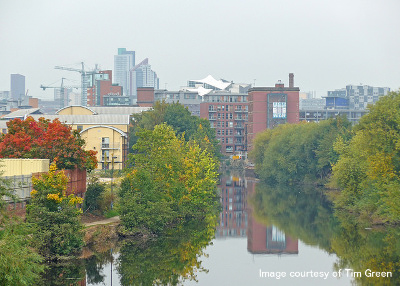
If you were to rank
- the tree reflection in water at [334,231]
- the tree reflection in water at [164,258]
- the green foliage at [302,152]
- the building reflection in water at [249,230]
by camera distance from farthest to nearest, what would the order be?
1. the green foliage at [302,152]
2. the building reflection in water at [249,230]
3. the tree reflection in water at [334,231]
4. the tree reflection in water at [164,258]

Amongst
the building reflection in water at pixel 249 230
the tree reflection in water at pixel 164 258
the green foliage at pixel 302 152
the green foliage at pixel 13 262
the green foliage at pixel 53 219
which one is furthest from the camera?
the green foliage at pixel 302 152

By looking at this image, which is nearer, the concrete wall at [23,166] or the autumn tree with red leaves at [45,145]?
the concrete wall at [23,166]

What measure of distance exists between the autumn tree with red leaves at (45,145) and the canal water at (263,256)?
7.65 meters

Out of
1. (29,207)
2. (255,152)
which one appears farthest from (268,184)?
(29,207)

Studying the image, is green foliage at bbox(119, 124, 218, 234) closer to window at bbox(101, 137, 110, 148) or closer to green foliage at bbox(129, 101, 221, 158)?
window at bbox(101, 137, 110, 148)

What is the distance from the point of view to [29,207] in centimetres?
4625

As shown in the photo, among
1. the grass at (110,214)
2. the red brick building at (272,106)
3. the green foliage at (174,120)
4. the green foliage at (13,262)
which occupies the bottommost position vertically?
the grass at (110,214)

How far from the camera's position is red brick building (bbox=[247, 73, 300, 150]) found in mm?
172750

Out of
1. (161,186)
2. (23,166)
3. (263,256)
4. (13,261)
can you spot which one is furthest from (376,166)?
(13,261)

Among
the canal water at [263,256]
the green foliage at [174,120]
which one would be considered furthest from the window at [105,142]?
the canal water at [263,256]

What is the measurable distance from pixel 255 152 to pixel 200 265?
8590 cm

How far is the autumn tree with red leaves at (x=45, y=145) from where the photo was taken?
53844 mm

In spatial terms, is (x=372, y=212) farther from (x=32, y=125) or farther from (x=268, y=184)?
(x=268, y=184)

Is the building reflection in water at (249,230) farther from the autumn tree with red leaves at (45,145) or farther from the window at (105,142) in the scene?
the window at (105,142)
